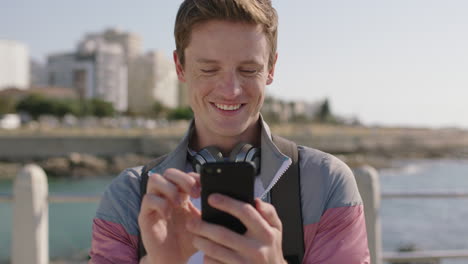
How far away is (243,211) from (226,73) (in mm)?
463

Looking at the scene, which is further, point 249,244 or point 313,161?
point 313,161

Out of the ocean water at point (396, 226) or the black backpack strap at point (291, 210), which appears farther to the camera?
the ocean water at point (396, 226)

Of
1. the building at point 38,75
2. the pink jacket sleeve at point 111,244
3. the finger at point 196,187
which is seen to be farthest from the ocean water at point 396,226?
the building at point 38,75

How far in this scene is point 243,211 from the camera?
92cm

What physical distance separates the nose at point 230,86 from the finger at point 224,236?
0.42 metres

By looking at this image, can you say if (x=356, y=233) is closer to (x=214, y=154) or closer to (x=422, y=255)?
(x=214, y=154)

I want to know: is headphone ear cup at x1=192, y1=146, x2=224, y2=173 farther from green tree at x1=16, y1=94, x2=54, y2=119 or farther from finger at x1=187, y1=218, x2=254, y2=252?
green tree at x1=16, y1=94, x2=54, y2=119

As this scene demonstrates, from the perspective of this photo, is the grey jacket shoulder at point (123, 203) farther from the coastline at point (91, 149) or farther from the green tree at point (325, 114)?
the green tree at point (325, 114)

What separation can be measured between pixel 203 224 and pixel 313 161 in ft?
1.57

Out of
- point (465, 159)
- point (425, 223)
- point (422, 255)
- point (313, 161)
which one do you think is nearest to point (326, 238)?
point (313, 161)

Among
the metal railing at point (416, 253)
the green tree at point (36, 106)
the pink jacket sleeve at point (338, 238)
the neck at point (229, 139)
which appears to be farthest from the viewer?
the green tree at point (36, 106)

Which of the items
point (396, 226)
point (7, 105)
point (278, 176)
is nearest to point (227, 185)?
point (278, 176)

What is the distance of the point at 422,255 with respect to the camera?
12.6 feet

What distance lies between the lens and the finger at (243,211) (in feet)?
3.02
